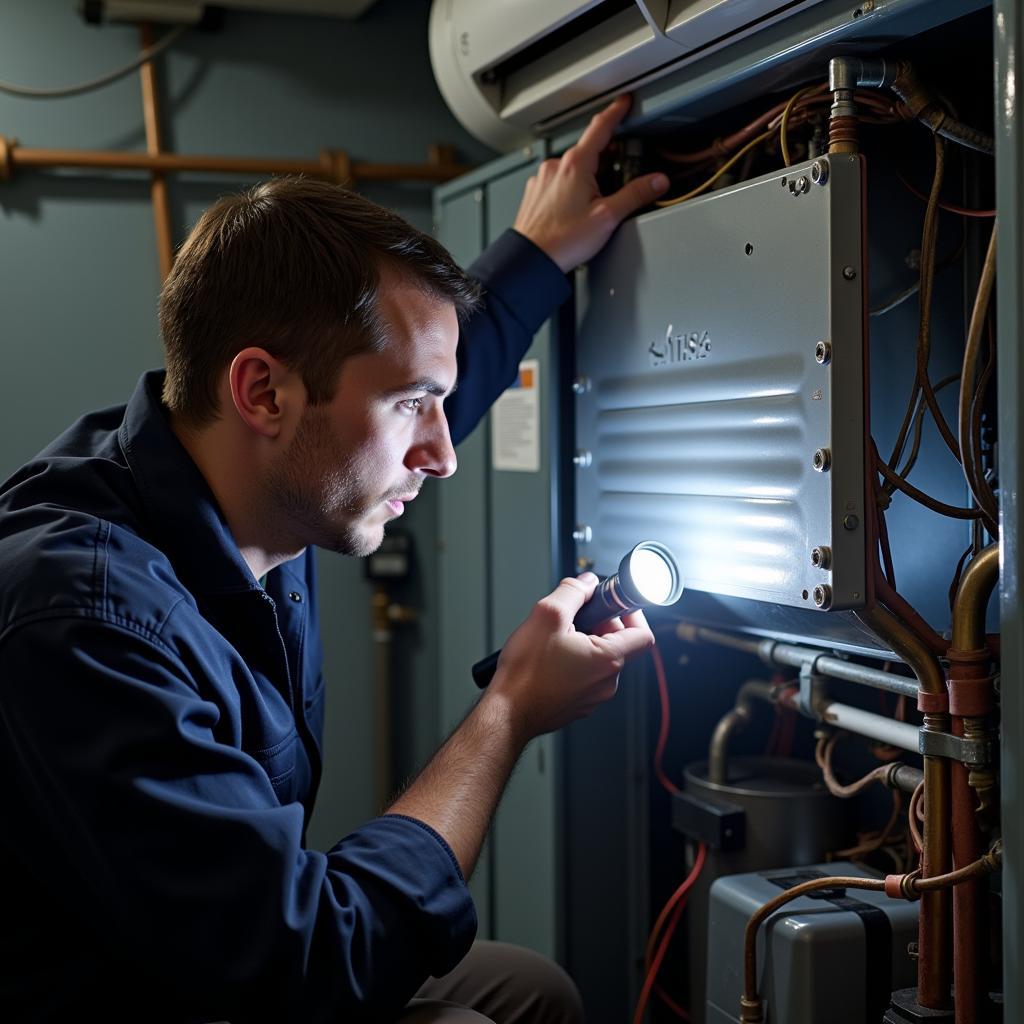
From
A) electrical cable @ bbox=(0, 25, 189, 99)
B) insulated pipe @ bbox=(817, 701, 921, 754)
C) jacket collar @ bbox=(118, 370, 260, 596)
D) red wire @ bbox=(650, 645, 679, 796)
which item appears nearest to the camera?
jacket collar @ bbox=(118, 370, 260, 596)

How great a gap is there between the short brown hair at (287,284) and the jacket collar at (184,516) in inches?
2.8

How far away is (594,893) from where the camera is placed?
71.5 inches

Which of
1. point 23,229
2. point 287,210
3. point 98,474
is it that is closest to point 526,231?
point 287,210

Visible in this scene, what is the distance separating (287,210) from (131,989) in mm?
819

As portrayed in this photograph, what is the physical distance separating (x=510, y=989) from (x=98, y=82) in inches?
74.9

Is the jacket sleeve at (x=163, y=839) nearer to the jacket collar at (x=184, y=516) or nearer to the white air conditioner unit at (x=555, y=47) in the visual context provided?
the jacket collar at (x=184, y=516)

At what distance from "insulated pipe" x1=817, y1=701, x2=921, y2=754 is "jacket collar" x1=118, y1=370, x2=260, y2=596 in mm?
734

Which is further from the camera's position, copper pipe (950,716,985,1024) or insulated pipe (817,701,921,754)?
insulated pipe (817,701,921,754)

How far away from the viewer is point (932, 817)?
3.68ft

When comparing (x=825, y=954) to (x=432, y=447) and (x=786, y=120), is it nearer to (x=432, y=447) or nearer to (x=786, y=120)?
(x=432, y=447)

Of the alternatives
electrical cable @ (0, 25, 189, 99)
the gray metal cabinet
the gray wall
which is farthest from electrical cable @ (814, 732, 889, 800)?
electrical cable @ (0, 25, 189, 99)

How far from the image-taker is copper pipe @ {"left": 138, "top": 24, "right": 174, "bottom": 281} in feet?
7.72

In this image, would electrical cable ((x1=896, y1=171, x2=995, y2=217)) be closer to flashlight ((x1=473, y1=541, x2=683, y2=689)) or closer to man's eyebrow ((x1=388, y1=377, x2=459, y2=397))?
flashlight ((x1=473, y1=541, x2=683, y2=689))

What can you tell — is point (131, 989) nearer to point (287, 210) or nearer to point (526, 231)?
point (287, 210)
